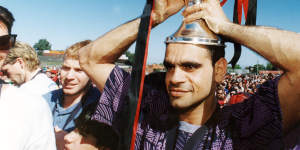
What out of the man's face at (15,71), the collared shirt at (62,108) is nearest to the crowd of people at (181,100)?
the collared shirt at (62,108)

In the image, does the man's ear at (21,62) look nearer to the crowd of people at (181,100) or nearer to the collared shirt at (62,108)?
the collared shirt at (62,108)

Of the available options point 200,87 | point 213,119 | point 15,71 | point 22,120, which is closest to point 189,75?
point 200,87

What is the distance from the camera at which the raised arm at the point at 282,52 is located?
1219 millimetres

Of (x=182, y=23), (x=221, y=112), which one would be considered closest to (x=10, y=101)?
(x=182, y=23)

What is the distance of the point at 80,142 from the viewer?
197cm

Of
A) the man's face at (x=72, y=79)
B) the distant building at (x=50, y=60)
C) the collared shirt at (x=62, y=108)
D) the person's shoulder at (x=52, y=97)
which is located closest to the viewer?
the collared shirt at (x=62, y=108)

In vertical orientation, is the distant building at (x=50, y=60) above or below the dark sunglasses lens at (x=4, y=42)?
above

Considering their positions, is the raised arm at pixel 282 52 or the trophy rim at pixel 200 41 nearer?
the raised arm at pixel 282 52

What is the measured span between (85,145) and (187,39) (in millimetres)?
1310

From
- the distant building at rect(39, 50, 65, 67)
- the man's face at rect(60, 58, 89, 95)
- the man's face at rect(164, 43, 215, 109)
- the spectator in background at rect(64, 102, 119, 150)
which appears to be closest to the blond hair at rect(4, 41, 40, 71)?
the man's face at rect(60, 58, 89, 95)

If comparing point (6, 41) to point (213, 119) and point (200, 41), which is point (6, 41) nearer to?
point (200, 41)

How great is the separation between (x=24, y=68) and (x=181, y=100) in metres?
2.86

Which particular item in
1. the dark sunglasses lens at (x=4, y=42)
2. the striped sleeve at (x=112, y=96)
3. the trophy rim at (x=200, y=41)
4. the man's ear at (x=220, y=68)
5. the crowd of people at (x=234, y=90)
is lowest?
the crowd of people at (x=234, y=90)

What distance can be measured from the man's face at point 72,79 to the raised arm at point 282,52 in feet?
6.25
